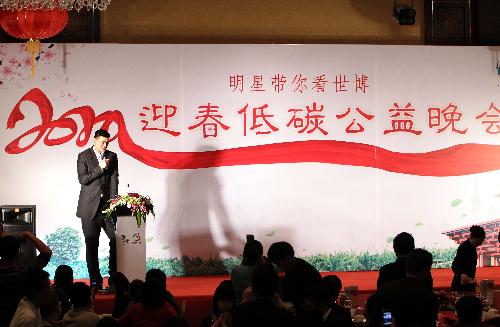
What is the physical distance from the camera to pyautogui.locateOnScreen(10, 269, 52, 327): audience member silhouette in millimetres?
5125

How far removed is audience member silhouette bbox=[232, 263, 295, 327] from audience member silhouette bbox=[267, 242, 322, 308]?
0.72 metres

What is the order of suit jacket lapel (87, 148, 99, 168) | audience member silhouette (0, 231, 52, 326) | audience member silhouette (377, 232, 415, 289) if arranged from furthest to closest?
suit jacket lapel (87, 148, 99, 168)
audience member silhouette (377, 232, 415, 289)
audience member silhouette (0, 231, 52, 326)

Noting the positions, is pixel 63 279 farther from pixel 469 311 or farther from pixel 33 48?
pixel 33 48

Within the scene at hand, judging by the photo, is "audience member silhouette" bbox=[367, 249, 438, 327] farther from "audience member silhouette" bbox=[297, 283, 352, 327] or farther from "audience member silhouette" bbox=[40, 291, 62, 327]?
"audience member silhouette" bbox=[40, 291, 62, 327]

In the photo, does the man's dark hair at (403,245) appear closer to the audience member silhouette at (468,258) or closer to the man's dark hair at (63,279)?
the audience member silhouette at (468,258)

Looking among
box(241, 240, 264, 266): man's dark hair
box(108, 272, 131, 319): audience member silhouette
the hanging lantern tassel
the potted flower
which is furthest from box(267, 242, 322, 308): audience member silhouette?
the hanging lantern tassel

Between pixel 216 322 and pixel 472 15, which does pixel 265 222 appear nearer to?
pixel 472 15

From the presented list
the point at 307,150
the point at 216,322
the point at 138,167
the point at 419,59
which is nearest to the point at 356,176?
the point at 307,150

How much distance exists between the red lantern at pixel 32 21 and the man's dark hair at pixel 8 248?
11.5 ft

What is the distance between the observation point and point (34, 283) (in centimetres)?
521

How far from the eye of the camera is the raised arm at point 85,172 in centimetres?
882

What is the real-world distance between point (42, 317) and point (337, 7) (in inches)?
246

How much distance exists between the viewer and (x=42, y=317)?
5.16 meters

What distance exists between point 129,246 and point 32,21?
2198 mm
